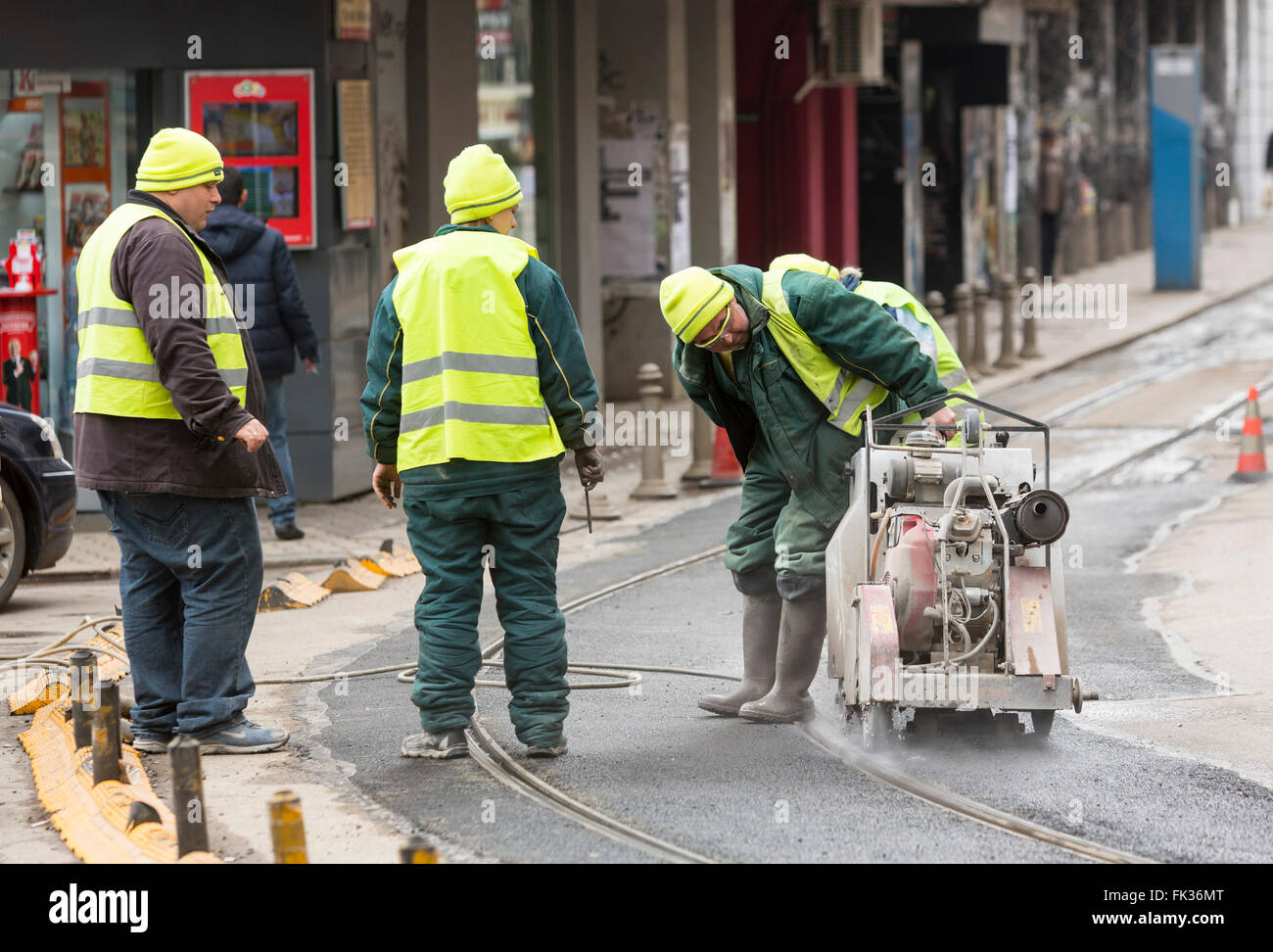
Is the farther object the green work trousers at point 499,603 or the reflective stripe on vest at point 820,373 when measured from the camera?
the reflective stripe on vest at point 820,373

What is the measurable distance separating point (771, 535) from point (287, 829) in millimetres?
2695

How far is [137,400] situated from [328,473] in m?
6.51

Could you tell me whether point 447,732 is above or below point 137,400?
below

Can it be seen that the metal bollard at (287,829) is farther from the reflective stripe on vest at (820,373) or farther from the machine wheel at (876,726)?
the reflective stripe on vest at (820,373)

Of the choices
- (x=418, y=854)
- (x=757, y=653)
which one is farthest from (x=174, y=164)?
(x=418, y=854)

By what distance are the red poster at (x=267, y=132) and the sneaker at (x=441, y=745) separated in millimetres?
6621

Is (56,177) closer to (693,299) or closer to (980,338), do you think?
(693,299)

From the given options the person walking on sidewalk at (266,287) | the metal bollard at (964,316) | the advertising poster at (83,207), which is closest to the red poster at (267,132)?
the advertising poster at (83,207)

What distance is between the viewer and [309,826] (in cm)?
573

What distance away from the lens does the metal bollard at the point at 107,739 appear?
602cm
